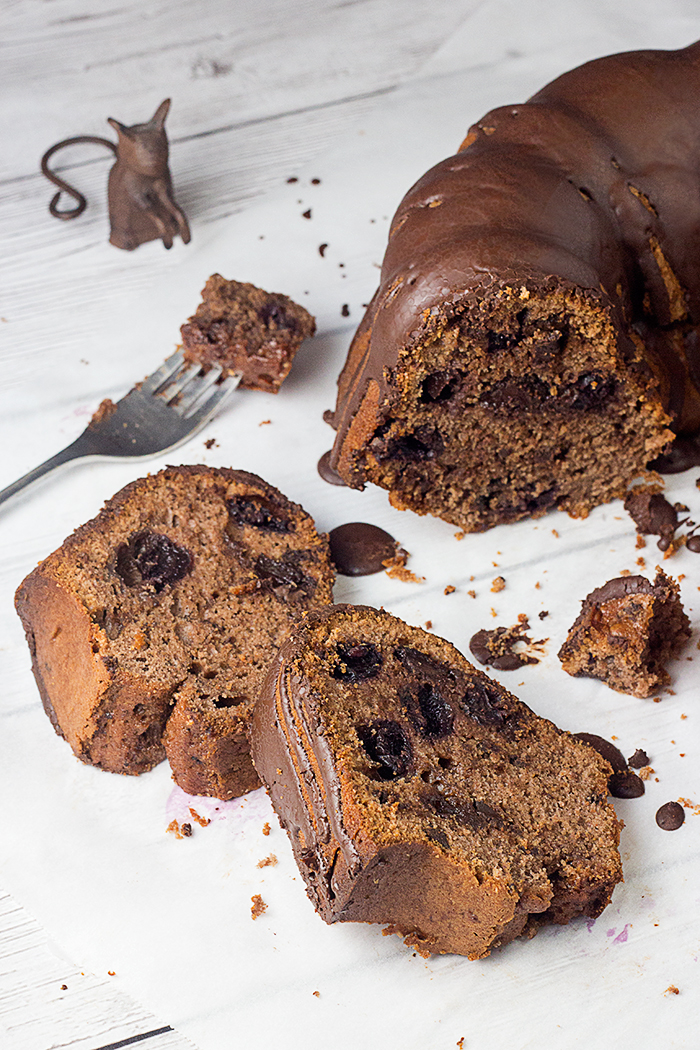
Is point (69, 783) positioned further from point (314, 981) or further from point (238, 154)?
point (238, 154)

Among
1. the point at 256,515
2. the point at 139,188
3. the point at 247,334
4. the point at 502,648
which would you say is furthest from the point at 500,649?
the point at 139,188

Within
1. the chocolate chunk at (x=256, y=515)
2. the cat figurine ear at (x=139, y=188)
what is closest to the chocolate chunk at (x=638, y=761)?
the chocolate chunk at (x=256, y=515)

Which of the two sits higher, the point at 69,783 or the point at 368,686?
the point at 368,686

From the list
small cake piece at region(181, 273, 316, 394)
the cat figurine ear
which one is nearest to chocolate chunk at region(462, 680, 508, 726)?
small cake piece at region(181, 273, 316, 394)

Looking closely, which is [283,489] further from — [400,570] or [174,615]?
[174,615]

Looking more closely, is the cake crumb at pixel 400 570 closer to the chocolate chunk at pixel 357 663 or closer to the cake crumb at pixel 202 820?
the chocolate chunk at pixel 357 663

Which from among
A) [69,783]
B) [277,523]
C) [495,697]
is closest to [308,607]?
[277,523]
